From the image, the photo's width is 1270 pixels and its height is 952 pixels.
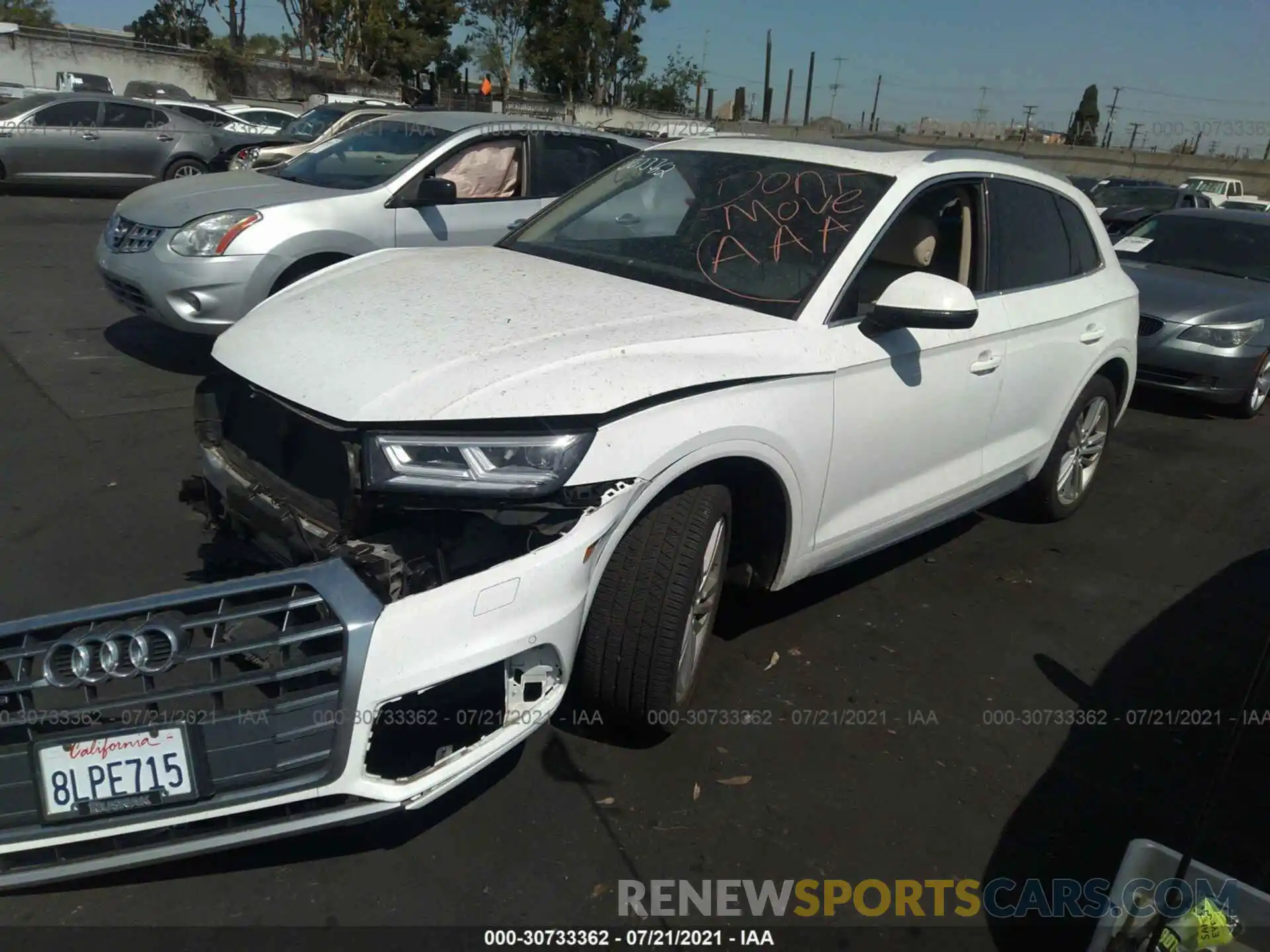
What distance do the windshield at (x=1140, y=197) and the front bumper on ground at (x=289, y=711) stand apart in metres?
17.8

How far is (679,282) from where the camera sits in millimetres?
3383

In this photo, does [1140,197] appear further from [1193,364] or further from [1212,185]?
[1212,185]

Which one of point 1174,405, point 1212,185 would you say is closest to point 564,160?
point 1174,405

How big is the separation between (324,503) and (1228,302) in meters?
7.27

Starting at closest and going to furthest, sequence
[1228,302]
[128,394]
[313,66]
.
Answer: [128,394] < [1228,302] < [313,66]

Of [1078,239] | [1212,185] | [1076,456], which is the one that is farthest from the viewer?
[1212,185]

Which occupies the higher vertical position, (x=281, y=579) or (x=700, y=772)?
(x=281, y=579)

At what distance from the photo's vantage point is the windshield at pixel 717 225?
11.0ft

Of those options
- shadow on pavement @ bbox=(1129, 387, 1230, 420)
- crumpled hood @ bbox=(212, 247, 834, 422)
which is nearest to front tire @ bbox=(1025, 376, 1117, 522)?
crumpled hood @ bbox=(212, 247, 834, 422)

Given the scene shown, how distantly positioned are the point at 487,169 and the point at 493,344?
4.60m

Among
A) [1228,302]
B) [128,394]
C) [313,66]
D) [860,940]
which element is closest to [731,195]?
[860,940]

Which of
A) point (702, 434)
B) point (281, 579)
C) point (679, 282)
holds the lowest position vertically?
point (281, 579)

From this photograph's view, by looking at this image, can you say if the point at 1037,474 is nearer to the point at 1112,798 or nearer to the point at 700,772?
the point at 1112,798

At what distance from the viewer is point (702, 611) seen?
3.07 m
